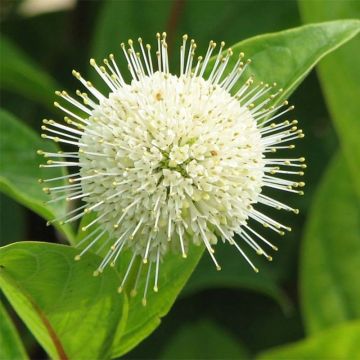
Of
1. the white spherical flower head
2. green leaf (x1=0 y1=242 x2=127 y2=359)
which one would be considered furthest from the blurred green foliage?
the white spherical flower head

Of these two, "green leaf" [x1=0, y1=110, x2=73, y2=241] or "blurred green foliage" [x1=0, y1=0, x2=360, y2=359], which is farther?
"green leaf" [x1=0, y1=110, x2=73, y2=241]

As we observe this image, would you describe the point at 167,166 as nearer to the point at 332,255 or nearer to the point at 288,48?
the point at 288,48

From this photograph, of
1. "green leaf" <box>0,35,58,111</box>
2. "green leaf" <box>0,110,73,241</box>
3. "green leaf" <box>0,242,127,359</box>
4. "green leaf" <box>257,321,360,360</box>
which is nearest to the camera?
"green leaf" <box>0,242,127,359</box>

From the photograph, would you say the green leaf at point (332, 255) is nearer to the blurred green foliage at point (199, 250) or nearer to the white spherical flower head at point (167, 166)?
the blurred green foliage at point (199, 250)

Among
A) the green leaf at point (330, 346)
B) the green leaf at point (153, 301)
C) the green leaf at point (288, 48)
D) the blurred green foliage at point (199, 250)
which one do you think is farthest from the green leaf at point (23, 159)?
the green leaf at point (330, 346)

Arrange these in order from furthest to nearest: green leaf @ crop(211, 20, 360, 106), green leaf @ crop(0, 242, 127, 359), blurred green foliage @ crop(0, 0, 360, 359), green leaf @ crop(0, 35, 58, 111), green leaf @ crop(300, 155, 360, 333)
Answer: green leaf @ crop(0, 35, 58, 111) < green leaf @ crop(300, 155, 360, 333) < green leaf @ crop(211, 20, 360, 106) < blurred green foliage @ crop(0, 0, 360, 359) < green leaf @ crop(0, 242, 127, 359)

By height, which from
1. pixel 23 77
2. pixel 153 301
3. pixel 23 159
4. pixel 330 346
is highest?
pixel 23 77

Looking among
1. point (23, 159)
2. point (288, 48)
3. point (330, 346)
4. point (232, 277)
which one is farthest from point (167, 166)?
point (232, 277)

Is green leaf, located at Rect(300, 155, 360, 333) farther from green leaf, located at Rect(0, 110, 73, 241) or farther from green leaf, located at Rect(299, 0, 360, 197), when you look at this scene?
green leaf, located at Rect(0, 110, 73, 241)
